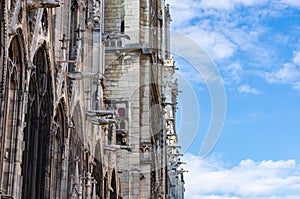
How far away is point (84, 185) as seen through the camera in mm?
27734

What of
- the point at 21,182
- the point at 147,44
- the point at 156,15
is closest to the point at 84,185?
the point at 21,182

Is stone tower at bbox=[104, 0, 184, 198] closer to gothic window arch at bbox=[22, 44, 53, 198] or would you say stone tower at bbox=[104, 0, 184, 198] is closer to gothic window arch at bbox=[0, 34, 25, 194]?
gothic window arch at bbox=[22, 44, 53, 198]

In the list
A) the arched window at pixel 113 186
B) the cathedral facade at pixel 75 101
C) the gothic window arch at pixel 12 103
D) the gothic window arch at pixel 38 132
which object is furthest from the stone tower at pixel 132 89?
the gothic window arch at pixel 12 103

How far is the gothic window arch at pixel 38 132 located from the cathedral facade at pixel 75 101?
0.03 meters

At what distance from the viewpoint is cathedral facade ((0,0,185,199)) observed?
1895 centimetres

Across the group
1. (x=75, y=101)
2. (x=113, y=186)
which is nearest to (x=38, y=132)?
Result: (x=75, y=101)

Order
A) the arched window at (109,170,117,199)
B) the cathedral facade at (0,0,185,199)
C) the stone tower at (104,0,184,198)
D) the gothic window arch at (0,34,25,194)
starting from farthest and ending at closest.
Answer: the stone tower at (104,0,184,198) < the arched window at (109,170,117,199) < the cathedral facade at (0,0,185,199) < the gothic window arch at (0,34,25,194)

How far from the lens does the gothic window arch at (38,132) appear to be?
67.9 feet

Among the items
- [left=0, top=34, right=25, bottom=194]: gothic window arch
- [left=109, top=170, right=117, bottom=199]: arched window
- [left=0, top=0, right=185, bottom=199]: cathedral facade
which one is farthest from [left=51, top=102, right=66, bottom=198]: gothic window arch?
[left=109, top=170, right=117, bottom=199]: arched window

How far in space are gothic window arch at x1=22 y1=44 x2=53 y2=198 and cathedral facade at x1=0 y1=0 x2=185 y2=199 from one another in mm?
31

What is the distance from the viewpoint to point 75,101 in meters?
26.9

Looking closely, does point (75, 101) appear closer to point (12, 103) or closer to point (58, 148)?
point (58, 148)

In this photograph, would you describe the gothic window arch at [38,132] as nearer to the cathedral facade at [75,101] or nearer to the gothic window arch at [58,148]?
the cathedral facade at [75,101]

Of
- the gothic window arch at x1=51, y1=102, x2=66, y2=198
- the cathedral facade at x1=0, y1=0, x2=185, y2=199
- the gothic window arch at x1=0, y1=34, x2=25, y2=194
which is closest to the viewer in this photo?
the gothic window arch at x1=0, y1=34, x2=25, y2=194
